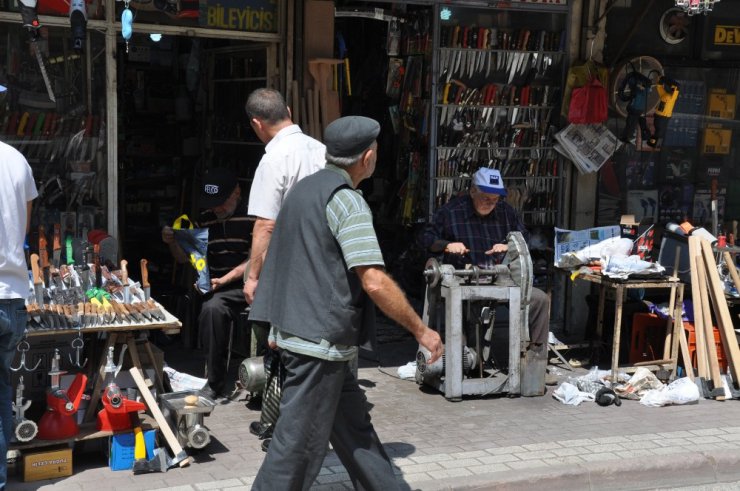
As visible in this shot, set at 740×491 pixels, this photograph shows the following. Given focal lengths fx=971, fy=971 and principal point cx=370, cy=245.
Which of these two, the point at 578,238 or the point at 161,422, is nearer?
the point at 161,422

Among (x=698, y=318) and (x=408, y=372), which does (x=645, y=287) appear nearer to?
(x=698, y=318)

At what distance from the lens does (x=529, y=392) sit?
6980 millimetres

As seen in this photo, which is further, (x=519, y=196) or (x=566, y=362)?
(x=519, y=196)

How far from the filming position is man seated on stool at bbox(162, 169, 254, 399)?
21.1ft

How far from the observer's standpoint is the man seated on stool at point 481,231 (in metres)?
7.08

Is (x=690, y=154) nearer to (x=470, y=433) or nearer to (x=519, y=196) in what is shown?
(x=519, y=196)

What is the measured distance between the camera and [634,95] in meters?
8.45

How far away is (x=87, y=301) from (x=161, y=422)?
85 cm

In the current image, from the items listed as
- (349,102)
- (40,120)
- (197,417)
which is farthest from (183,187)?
(197,417)

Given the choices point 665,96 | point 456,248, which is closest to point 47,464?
point 456,248

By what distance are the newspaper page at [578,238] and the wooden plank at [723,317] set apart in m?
0.94

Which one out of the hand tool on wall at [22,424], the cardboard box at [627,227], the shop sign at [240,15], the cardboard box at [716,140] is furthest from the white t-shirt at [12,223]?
the cardboard box at [716,140]

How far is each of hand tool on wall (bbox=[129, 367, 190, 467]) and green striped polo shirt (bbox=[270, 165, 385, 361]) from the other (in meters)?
1.41

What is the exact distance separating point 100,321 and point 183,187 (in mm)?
4196
